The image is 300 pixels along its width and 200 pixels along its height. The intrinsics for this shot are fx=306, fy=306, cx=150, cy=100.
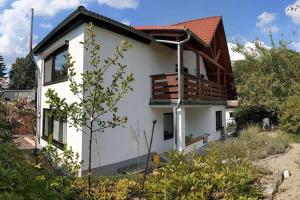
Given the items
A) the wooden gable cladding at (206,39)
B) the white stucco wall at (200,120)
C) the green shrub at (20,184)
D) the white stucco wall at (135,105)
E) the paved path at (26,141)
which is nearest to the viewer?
the green shrub at (20,184)

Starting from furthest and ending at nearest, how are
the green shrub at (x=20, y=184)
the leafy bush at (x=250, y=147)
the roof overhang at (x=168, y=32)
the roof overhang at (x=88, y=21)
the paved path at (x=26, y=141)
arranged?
the paved path at (x=26, y=141) < the roof overhang at (x=168, y=32) < the roof overhang at (x=88, y=21) < the leafy bush at (x=250, y=147) < the green shrub at (x=20, y=184)

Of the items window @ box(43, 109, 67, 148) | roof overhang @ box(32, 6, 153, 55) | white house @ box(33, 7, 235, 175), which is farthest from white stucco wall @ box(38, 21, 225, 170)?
window @ box(43, 109, 67, 148)

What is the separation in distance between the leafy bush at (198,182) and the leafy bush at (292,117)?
13.8 m

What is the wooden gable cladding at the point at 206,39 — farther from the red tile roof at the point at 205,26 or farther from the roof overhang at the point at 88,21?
the roof overhang at the point at 88,21

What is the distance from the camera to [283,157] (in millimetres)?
11086

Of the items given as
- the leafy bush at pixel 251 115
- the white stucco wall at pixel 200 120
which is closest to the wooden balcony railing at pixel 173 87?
the white stucco wall at pixel 200 120

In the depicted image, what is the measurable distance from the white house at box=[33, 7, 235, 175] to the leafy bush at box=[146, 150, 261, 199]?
3.40 metres

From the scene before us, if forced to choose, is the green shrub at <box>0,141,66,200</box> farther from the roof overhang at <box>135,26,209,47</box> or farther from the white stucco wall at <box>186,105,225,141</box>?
the white stucco wall at <box>186,105,225,141</box>

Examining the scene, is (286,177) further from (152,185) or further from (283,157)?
(152,185)

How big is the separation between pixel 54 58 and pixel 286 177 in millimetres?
11020

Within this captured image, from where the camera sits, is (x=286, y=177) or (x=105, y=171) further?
(x=105, y=171)

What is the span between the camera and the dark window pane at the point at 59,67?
12984mm

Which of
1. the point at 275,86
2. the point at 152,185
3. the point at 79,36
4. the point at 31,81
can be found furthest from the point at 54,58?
the point at 31,81

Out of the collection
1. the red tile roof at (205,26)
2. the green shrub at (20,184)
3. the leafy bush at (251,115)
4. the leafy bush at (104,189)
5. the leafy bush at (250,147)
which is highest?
the red tile roof at (205,26)
